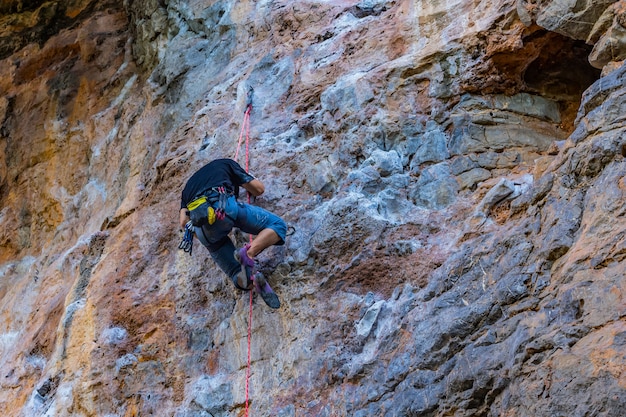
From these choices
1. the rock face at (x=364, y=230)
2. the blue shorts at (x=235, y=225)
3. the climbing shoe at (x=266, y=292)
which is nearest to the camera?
the rock face at (x=364, y=230)

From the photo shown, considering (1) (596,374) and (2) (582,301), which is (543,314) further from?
(1) (596,374)

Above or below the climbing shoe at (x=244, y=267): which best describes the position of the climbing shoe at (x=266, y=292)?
below

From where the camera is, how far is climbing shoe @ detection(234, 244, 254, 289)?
5.84 m

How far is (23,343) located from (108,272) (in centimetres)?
160

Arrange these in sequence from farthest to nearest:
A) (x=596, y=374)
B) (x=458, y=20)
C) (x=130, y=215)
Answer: (x=130, y=215) → (x=458, y=20) → (x=596, y=374)

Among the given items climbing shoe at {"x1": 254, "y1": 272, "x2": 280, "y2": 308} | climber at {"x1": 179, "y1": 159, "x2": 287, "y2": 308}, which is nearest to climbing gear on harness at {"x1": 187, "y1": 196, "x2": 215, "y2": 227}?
climber at {"x1": 179, "y1": 159, "x2": 287, "y2": 308}

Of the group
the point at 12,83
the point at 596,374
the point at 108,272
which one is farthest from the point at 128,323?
the point at 12,83

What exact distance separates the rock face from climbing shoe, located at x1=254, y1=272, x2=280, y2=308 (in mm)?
123

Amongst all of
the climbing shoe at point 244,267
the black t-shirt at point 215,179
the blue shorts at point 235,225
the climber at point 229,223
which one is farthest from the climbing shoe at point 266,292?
the black t-shirt at point 215,179

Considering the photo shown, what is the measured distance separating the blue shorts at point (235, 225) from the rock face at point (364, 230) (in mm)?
270

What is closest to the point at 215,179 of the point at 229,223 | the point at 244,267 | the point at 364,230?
the point at 229,223

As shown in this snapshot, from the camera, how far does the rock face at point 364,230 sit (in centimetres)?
414

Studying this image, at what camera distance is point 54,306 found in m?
8.07

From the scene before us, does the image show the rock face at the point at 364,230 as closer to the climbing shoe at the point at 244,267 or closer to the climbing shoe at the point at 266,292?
the climbing shoe at the point at 266,292
